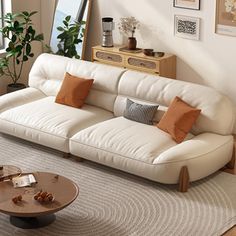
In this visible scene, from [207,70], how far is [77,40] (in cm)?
179

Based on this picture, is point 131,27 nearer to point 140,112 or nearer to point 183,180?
point 140,112

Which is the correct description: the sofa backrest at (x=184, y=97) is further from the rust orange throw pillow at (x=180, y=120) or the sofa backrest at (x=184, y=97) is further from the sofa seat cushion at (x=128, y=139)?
the sofa seat cushion at (x=128, y=139)

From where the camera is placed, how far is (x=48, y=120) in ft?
20.1

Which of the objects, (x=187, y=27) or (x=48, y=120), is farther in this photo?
(x=187, y=27)

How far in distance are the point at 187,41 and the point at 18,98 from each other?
6.47ft

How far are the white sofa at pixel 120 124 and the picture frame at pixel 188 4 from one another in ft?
3.48

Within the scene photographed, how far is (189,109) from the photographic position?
5.66m

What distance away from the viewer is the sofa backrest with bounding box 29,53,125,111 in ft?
21.1

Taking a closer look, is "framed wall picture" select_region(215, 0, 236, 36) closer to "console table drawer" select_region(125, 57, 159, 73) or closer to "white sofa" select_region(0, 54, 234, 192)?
"console table drawer" select_region(125, 57, 159, 73)

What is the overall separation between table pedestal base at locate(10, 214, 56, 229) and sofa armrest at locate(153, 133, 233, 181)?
1087mm

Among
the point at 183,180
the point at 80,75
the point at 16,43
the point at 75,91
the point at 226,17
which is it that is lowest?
the point at 183,180

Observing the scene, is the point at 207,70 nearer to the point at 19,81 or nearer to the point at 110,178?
the point at 110,178

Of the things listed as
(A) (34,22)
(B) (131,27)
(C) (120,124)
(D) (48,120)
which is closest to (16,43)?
(A) (34,22)

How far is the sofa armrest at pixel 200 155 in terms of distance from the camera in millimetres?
5266
